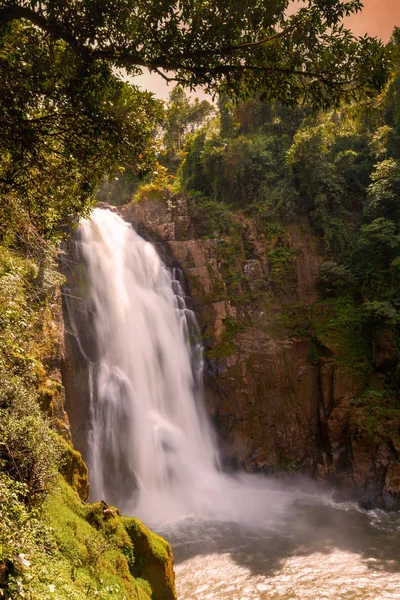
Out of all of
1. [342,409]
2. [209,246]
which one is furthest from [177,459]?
[209,246]

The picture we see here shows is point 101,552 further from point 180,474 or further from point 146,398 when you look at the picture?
point 146,398

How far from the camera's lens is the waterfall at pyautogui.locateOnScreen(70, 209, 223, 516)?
1462cm

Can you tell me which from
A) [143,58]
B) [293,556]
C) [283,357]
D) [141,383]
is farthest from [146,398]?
[143,58]

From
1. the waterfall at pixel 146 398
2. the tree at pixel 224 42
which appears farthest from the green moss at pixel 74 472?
the tree at pixel 224 42

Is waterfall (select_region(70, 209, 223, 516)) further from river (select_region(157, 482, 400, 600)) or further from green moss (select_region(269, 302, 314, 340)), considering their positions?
green moss (select_region(269, 302, 314, 340))

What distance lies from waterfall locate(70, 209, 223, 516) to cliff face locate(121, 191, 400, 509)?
120 centimetres

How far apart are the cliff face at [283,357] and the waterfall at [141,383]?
1.20 metres

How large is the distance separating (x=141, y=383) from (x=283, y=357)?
693cm

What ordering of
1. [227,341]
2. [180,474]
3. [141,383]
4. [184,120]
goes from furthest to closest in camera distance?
[184,120] < [227,341] < [141,383] < [180,474]

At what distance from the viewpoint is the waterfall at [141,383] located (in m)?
14.6

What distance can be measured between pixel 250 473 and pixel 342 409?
4957mm

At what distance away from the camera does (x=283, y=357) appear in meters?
18.9

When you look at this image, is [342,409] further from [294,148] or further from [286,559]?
[294,148]

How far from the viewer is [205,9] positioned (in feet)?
15.1
